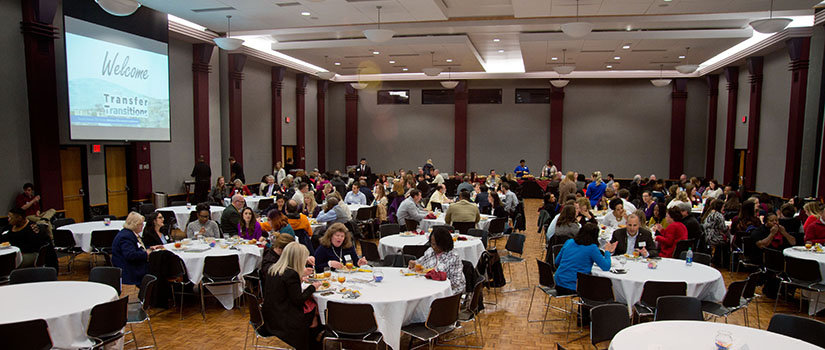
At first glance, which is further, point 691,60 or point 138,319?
point 691,60

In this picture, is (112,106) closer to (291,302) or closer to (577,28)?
(291,302)

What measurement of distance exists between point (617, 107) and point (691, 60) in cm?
527

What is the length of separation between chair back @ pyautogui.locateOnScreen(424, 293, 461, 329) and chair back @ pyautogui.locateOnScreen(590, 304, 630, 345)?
43.9 inches

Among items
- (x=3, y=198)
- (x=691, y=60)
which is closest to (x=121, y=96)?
Answer: (x=3, y=198)

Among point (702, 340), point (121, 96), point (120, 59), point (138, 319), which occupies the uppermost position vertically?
point (120, 59)

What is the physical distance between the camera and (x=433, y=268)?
507 cm

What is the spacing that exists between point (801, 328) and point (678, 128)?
18.6 m

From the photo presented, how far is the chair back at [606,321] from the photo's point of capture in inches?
152

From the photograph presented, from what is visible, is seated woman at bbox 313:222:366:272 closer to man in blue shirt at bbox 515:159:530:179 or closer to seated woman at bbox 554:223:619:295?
seated woman at bbox 554:223:619:295

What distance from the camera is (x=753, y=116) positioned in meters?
15.2

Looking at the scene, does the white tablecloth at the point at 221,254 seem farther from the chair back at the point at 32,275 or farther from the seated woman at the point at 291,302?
the seated woman at the point at 291,302

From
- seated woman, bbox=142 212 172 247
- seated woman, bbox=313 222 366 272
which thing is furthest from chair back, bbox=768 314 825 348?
seated woman, bbox=142 212 172 247

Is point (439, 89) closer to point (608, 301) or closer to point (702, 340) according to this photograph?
point (608, 301)

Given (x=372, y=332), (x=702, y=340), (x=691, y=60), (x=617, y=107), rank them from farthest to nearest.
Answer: (x=617, y=107), (x=691, y=60), (x=372, y=332), (x=702, y=340)
